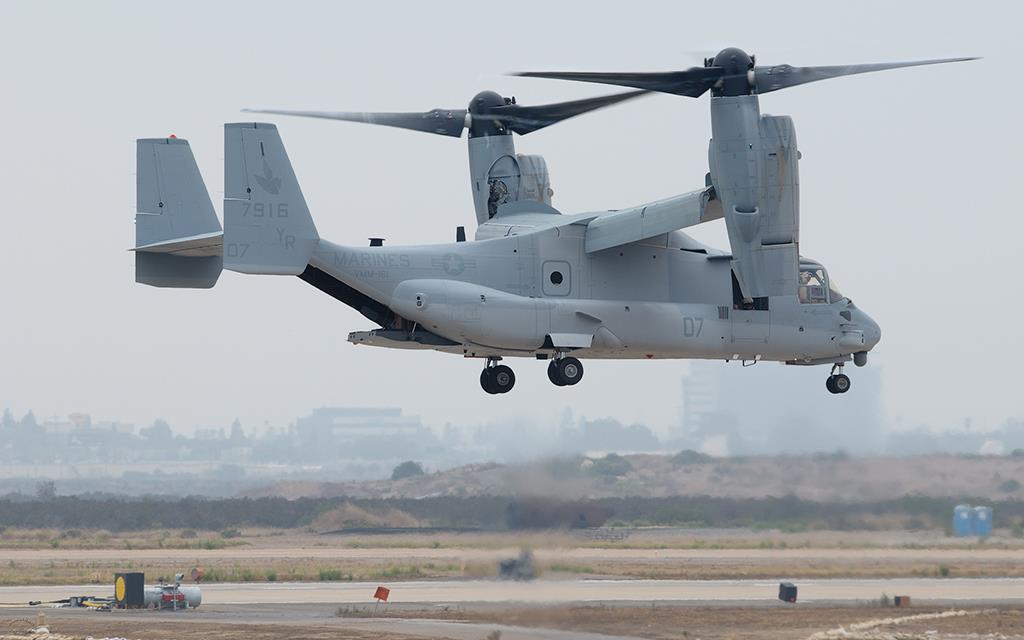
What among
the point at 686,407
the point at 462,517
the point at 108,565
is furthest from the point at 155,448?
the point at 462,517

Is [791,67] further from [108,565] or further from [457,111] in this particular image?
[108,565]

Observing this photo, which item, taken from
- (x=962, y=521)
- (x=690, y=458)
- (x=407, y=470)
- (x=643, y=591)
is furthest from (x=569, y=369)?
(x=407, y=470)

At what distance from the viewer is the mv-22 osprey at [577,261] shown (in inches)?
1462

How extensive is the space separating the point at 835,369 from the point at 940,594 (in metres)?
7.80

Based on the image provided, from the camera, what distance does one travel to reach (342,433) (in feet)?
476

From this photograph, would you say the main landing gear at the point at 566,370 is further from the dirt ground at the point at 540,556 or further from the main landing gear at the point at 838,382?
the main landing gear at the point at 838,382

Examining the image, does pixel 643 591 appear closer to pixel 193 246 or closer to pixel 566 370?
pixel 566 370

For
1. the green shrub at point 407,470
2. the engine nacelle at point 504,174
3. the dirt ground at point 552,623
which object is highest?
the engine nacelle at point 504,174

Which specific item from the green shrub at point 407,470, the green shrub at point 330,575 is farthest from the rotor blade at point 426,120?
the green shrub at point 407,470

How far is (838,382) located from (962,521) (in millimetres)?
5143

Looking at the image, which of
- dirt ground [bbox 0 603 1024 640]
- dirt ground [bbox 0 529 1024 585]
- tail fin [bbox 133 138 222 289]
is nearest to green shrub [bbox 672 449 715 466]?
dirt ground [bbox 0 529 1024 585]

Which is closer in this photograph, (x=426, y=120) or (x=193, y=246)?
(x=193, y=246)

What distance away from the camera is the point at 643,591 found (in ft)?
160

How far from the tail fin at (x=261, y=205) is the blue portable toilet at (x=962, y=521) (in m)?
19.2
